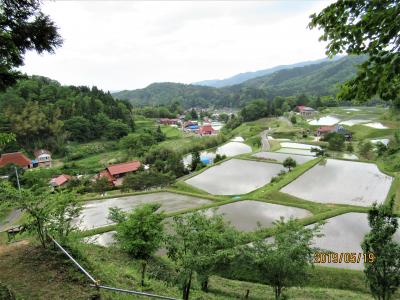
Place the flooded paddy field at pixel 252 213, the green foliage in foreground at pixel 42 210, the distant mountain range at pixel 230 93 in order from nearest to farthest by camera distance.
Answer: the green foliage in foreground at pixel 42 210
the flooded paddy field at pixel 252 213
the distant mountain range at pixel 230 93

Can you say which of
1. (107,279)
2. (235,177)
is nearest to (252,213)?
(235,177)

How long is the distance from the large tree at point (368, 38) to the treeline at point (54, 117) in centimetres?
4671

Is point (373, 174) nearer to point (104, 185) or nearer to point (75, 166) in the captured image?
point (104, 185)

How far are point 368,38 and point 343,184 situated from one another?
21388 mm

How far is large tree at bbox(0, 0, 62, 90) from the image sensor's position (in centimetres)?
465

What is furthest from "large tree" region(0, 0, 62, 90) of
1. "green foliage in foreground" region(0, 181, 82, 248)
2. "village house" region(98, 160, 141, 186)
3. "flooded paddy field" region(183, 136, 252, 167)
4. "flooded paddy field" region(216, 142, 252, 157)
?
"flooded paddy field" region(216, 142, 252, 157)

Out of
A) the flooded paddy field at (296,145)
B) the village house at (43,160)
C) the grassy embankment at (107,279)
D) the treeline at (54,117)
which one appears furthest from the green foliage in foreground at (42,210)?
the treeline at (54,117)

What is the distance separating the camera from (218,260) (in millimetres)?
7059

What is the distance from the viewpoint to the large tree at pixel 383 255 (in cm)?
618

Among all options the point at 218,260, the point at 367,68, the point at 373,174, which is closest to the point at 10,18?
the point at 367,68

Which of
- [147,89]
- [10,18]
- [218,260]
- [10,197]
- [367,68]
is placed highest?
[147,89]

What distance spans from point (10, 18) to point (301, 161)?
30295mm
